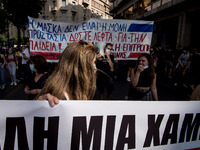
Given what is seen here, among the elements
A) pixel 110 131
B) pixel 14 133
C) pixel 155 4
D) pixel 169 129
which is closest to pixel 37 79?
pixel 14 133

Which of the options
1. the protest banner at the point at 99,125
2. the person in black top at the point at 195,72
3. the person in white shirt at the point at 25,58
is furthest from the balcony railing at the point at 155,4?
the protest banner at the point at 99,125

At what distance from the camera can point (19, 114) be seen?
1.25 meters

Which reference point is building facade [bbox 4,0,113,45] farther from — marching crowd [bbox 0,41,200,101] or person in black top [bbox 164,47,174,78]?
marching crowd [bbox 0,41,200,101]

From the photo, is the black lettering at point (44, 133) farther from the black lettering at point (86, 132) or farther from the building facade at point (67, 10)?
the building facade at point (67, 10)

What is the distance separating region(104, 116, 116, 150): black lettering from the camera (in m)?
1.36

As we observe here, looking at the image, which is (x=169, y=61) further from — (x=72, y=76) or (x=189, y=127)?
(x=72, y=76)

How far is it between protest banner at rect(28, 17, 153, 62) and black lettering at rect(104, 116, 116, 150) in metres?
3.02

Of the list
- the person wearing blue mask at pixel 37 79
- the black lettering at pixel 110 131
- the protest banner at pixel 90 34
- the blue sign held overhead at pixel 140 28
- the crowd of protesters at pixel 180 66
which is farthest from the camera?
the crowd of protesters at pixel 180 66

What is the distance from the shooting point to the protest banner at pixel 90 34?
400 centimetres

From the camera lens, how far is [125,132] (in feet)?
4.61

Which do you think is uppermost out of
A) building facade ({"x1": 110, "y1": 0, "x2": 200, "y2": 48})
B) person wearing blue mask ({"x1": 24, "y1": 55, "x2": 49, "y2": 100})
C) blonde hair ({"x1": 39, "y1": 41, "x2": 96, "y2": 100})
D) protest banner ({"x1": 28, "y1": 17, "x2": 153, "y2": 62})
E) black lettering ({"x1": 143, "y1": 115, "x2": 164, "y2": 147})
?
building facade ({"x1": 110, "y1": 0, "x2": 200, "y2": 48})

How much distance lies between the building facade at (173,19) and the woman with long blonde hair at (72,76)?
10.4m

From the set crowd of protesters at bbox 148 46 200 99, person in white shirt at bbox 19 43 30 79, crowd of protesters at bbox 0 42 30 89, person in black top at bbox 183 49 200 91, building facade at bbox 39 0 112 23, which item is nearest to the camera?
person in black top at bbox 183 49 200 91

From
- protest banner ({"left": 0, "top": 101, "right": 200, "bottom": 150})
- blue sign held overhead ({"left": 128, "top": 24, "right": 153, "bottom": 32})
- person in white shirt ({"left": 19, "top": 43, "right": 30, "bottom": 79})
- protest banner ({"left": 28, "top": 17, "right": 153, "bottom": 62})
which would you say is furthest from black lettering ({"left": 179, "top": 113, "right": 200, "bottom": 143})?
person in white shirt ({"left": 19, "top": 43, "right": 30, "bottom": 79})
